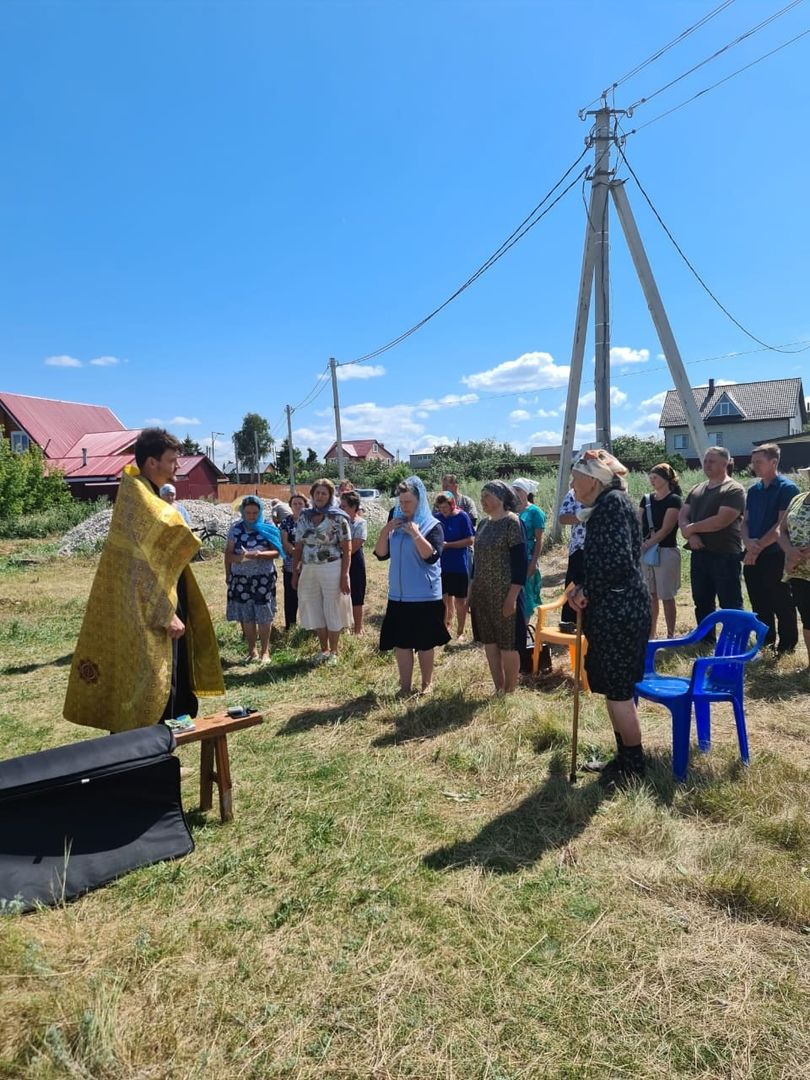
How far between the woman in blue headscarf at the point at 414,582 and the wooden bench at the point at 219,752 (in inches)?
76.2

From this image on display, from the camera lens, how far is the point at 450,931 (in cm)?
251

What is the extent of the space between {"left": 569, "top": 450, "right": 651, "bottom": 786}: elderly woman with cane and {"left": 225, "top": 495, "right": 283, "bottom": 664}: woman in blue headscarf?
3.76 m

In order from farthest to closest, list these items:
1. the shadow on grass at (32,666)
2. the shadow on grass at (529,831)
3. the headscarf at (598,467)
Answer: the shadow on grass at (32,666) → the headscarf at (598,467) → the shadow on grass at (529,831)

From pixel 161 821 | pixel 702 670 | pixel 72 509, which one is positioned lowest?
pixel 161 821

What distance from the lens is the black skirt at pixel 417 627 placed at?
5223mm

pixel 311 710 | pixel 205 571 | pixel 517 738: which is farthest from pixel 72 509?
pixel 517 738

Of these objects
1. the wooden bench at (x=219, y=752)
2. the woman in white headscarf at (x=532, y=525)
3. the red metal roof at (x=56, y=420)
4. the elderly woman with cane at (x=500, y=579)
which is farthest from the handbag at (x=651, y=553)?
the red metal roof at (x=56, y=420)

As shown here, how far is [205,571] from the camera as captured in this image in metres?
15.0

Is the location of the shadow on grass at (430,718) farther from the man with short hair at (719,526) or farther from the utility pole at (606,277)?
the utility pole at (606,277)

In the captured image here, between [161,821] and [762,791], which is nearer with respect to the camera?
[161,821]

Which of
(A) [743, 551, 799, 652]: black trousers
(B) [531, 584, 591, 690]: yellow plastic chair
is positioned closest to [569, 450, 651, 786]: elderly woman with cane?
(B) [531, 584, 591, 690]: yellow plastic chair

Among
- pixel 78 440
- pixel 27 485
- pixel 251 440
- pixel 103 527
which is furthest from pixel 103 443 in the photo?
pixel 251 440

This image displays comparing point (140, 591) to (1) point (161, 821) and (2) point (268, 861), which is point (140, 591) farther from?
(2) point (268, 861)

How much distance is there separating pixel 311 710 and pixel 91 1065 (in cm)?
339
